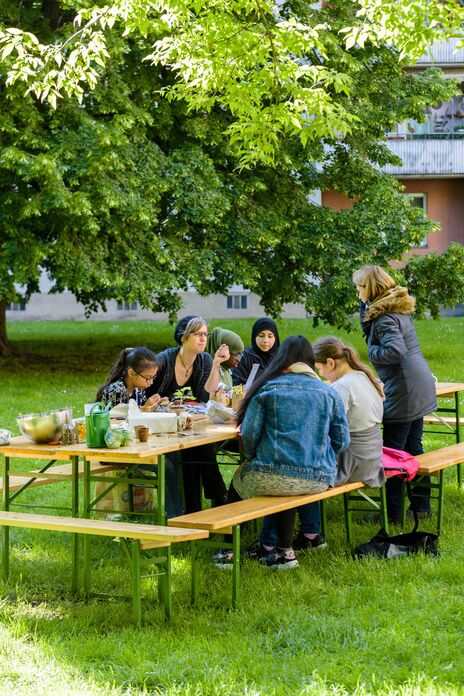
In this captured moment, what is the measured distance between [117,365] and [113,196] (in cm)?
908

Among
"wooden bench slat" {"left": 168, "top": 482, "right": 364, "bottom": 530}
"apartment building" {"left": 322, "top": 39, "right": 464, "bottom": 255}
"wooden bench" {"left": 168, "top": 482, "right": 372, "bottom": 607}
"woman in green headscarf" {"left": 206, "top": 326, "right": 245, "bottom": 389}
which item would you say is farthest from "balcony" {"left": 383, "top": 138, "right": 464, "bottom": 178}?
"wooden bench" {"left": 168, "top": 482, "right": 372, "bottom": 607}

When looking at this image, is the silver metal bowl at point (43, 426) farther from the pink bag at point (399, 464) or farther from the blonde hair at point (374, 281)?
the blonde hair at point (374, 281)

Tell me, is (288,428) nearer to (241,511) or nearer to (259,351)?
(241,511)

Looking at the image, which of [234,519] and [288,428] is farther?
[288,428]

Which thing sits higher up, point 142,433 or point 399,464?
point 142,433

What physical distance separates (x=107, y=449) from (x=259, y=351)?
3.45 meters

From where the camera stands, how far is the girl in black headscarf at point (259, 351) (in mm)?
9875

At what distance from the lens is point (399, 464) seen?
26.8 ft

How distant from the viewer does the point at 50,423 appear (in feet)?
23.0

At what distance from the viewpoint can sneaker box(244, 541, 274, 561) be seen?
7473mm

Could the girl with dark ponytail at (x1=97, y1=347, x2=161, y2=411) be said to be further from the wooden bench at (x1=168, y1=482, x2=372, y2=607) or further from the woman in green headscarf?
the wooden bench at (x1=168, y1=482, x2=372, y2=607)

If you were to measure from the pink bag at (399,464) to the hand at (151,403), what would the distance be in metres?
1.74

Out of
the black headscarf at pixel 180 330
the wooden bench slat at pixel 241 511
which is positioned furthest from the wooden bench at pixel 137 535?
the black headscarf at pixel 180 330

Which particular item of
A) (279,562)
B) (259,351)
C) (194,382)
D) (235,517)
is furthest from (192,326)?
(235,517)
